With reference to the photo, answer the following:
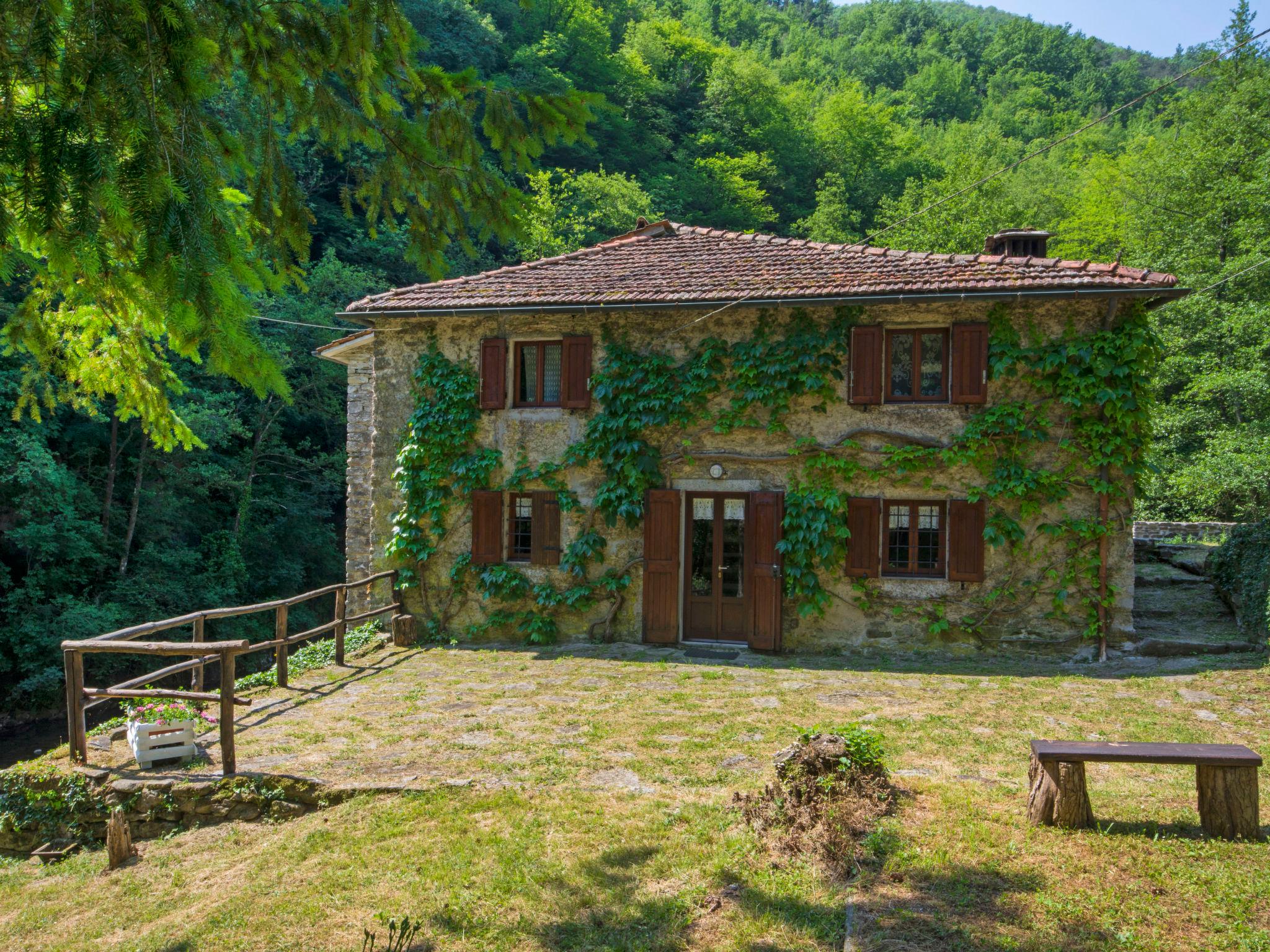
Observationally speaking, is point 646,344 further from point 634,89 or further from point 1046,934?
point 634,89

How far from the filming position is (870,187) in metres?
35.1

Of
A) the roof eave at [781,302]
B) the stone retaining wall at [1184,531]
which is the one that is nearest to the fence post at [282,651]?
the roof eave at [781,302]

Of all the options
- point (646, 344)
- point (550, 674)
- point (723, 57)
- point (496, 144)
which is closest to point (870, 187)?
point (723, 57)

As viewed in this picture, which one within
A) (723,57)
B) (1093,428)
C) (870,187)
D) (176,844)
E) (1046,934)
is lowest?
(176,844)

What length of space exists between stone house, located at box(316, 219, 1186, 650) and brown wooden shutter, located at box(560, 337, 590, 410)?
0.03 metres

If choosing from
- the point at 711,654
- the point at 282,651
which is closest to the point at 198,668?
the point at 282,651

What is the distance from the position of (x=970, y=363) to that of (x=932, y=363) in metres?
0.53

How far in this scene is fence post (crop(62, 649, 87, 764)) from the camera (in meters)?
6.66

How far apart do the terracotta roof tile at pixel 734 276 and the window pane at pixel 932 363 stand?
817 millimetres

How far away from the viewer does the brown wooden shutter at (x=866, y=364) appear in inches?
415

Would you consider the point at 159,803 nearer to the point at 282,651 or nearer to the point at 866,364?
the point at 282,651

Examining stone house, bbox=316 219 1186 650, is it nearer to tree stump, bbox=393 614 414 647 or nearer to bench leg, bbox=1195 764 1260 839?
tree stump, bbox=393 614 414 647

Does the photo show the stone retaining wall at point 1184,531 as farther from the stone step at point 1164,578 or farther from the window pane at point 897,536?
the window pane at point 897,536

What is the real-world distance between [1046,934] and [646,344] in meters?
8.81
